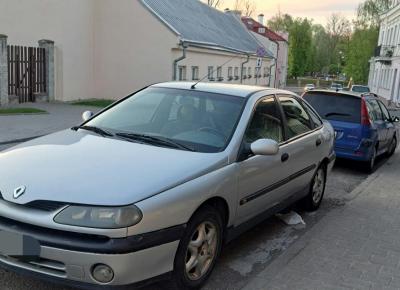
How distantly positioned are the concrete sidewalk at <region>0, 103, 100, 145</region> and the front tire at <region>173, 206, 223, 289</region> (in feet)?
24.8

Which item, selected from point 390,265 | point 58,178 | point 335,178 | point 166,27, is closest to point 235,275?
point 390,265

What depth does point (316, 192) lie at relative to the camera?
6.14 m

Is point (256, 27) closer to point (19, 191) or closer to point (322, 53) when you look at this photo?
point (322, 53)

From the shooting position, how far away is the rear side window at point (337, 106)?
8.99 meters

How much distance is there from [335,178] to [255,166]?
4.77 m

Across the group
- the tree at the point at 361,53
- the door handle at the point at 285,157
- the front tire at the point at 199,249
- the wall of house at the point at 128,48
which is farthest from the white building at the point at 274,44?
the front tire at the point at 199,249

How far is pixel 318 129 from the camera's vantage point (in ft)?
19.4

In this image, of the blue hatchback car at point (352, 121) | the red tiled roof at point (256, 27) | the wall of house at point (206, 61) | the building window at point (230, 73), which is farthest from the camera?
the red tiled roof at point (256, 27)

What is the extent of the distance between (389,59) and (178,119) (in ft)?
148

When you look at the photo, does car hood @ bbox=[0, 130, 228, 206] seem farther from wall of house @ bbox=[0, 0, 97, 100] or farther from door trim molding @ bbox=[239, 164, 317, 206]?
wall of house @ bbox=[0, 0, 97, 100]

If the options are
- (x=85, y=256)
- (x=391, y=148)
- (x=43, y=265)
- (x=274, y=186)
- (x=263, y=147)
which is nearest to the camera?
(x=85, y=256)

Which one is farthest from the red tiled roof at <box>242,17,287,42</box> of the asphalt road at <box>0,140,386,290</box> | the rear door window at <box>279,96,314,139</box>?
the asphalt road at <box>0,140,386,290</box>

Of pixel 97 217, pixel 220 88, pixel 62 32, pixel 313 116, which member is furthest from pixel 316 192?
pixel 62 32

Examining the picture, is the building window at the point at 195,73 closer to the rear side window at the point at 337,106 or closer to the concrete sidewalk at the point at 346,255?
the rear side window at the point at 337,106
